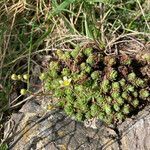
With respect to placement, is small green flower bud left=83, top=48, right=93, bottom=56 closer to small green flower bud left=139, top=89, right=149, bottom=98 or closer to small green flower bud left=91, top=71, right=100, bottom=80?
small green flower bud left=91, top=71, right=100, bottom=80

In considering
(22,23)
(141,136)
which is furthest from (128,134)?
(22,23)

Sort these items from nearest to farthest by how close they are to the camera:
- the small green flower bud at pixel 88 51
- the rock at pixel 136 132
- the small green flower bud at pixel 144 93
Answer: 1. the rock at pixel 136 132
2. the small green flower bud at pixel 144 93
3. the small green flower bud at pixel 88 51

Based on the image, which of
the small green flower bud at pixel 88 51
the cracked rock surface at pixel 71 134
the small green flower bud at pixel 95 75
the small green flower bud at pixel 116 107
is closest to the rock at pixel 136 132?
the cracked rock surface at pixel 71 134

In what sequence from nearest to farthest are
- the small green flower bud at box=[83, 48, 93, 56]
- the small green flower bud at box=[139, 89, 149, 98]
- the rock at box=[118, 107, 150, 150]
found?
the rock at box=[118, 107, 150, 150] < the small green flower bud at box=[139, 89, 149, 98] < the small green flower bud at box=[83, 48, 93, 56]

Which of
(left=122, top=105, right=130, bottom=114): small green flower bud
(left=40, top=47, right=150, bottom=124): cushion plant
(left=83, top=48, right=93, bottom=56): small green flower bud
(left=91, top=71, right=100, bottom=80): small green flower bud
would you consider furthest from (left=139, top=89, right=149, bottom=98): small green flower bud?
(left=83, top=48, right=93, bottom=56): small green flower bud

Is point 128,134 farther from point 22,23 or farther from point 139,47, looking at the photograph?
point 22,23

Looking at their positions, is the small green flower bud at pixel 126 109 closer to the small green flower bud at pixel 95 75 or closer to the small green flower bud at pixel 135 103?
the small green flower bud at pixel 135 103

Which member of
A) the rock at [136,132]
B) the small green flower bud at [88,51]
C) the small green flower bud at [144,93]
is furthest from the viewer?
the small green flower bud at [88,51]

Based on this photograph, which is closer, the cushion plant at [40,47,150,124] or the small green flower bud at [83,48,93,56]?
the cushion plant at [40,47,150,124]
